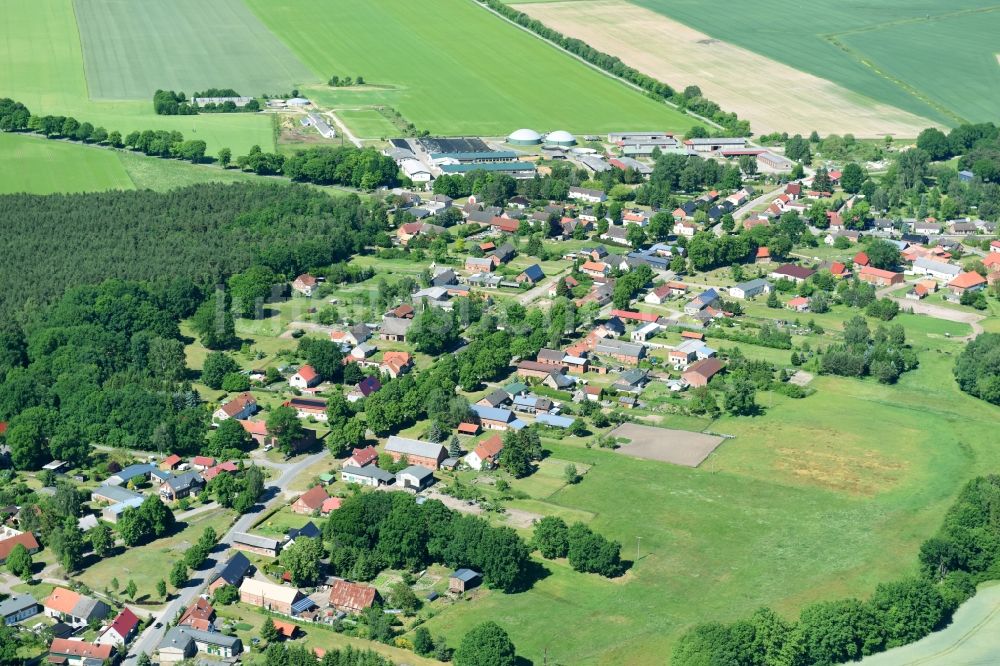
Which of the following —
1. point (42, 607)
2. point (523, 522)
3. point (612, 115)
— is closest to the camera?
point (42, 607)

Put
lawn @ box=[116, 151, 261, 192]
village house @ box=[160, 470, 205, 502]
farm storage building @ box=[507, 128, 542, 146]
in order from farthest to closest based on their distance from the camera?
farm storage building @ box=[507, 128, 542, 146]
lawn @ box=[116, 151, 261, 192]
village house @ box=[160, 470, 205, 502]

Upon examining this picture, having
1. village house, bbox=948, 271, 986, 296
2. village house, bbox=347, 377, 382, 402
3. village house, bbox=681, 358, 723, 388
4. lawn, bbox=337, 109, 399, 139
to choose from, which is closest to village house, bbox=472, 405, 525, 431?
village house, bbox=347, 377, 382, 402

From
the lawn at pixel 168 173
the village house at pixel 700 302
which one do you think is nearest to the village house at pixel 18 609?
the village house at pixel 700 302

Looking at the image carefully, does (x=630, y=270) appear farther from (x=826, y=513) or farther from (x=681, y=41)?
(x=681, y=41)

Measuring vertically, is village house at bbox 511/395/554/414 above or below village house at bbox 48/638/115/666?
above

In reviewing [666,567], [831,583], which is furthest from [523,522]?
[831,583]

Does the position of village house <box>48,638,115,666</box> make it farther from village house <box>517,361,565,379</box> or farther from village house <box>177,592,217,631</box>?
village house <box>517,361,565,379</box>
